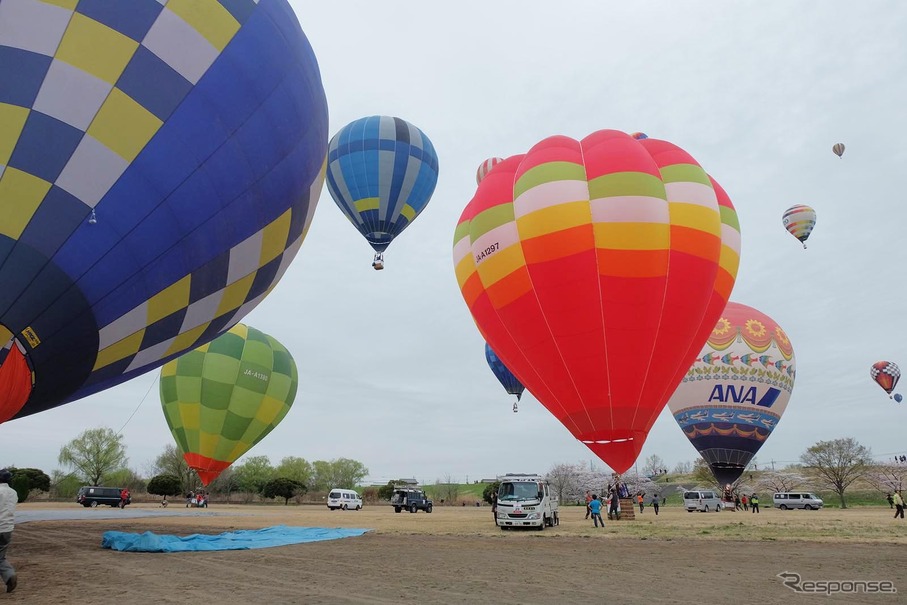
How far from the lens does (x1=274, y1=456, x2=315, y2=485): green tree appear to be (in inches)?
3001

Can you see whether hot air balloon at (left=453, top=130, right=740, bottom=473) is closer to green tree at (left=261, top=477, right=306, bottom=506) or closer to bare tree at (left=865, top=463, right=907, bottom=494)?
green tree at (left=261, top=477, right=306, bottom=506)

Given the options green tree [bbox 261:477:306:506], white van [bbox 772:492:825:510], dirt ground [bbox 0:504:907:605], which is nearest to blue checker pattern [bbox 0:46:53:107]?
dirt ground [bbox 0:504:907:605]

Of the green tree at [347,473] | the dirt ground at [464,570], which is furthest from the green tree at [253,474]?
the dirt ground at [464,570]

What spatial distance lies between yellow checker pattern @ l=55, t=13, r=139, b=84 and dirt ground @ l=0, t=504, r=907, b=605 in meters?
5.91

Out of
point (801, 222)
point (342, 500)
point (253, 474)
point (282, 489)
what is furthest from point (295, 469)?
point (801, 222)

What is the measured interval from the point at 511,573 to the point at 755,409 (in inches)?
885

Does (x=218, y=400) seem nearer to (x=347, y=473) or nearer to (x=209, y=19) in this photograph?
(x=209, y=19)

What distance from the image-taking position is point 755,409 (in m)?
26.7

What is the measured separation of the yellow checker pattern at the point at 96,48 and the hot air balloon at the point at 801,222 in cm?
3834

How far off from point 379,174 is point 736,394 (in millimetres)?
19128

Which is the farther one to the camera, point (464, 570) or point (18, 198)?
point (464, 570)

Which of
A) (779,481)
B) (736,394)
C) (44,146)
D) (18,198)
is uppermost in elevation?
(736,394)

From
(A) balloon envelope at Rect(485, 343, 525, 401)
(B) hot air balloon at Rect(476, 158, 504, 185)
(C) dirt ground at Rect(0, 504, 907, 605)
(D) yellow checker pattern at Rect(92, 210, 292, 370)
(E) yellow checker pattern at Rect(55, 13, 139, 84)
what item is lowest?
(C) dirt ground at Rect(0, 504, 907, 605)

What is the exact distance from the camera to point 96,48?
6434 millimetres
